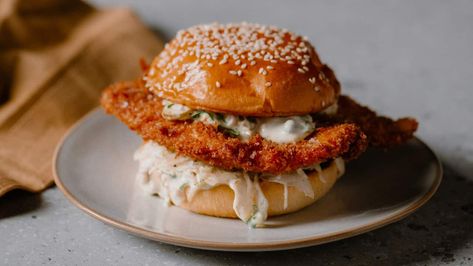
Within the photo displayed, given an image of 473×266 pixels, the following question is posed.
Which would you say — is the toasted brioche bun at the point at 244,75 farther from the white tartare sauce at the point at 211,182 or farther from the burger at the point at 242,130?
the white tartare sauce at the point at 211,182

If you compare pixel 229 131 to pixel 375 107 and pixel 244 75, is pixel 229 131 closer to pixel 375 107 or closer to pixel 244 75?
pixel 244 75

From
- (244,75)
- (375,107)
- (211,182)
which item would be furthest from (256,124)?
(375,107)

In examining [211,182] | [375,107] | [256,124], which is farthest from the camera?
[375,107]

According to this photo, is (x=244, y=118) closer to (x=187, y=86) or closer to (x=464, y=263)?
(x=187, y=86)

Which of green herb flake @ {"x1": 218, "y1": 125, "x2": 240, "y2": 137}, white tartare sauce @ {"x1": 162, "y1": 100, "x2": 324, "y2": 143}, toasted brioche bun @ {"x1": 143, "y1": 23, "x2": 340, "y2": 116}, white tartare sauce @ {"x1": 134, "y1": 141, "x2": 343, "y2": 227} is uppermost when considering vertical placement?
toasted brioche bun @ {"x1": 143, "y1": 23, "x2": 340, "y2": 116}

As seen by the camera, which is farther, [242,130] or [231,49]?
[231,49]

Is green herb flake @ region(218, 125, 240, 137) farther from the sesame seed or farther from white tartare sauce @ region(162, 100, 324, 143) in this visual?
the sesame seed

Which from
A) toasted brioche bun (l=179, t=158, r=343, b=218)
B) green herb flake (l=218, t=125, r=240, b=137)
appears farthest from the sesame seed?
toasted brioche bun (l=179, t=158, r=343, b=218)
